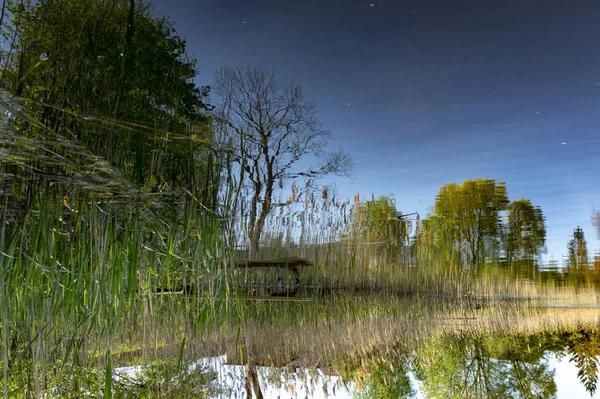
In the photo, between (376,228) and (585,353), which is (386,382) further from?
(376,228)

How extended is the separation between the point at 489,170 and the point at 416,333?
18.0ft

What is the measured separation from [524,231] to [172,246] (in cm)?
967

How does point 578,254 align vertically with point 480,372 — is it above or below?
above

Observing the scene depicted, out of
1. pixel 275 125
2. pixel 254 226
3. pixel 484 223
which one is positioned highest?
pixel 275 125

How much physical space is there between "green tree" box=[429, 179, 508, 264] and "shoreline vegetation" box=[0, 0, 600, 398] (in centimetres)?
150

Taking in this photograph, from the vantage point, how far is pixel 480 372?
13.5ft

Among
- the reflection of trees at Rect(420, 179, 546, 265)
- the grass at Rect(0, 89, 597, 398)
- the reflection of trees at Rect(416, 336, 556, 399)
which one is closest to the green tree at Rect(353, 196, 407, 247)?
the grass at Rect(0, 89, 597, 398)

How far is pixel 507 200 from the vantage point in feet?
31.4

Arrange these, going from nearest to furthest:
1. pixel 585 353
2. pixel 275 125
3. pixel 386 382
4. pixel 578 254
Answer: pixel 386 382, pixel 585 353, pixel 275 125, pixel 578 254

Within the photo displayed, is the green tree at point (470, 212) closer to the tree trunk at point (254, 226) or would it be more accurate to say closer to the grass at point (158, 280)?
the grass at point (158, 280)

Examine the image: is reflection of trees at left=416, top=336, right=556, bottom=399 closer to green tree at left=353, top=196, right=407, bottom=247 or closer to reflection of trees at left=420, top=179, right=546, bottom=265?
green tree at left=353, top=196, right=407, bottom=247

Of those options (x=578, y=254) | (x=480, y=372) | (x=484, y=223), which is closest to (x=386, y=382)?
(x=480, y=372)

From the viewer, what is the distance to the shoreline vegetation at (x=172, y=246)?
3.72 ft

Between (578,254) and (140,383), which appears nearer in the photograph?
(140,383)
